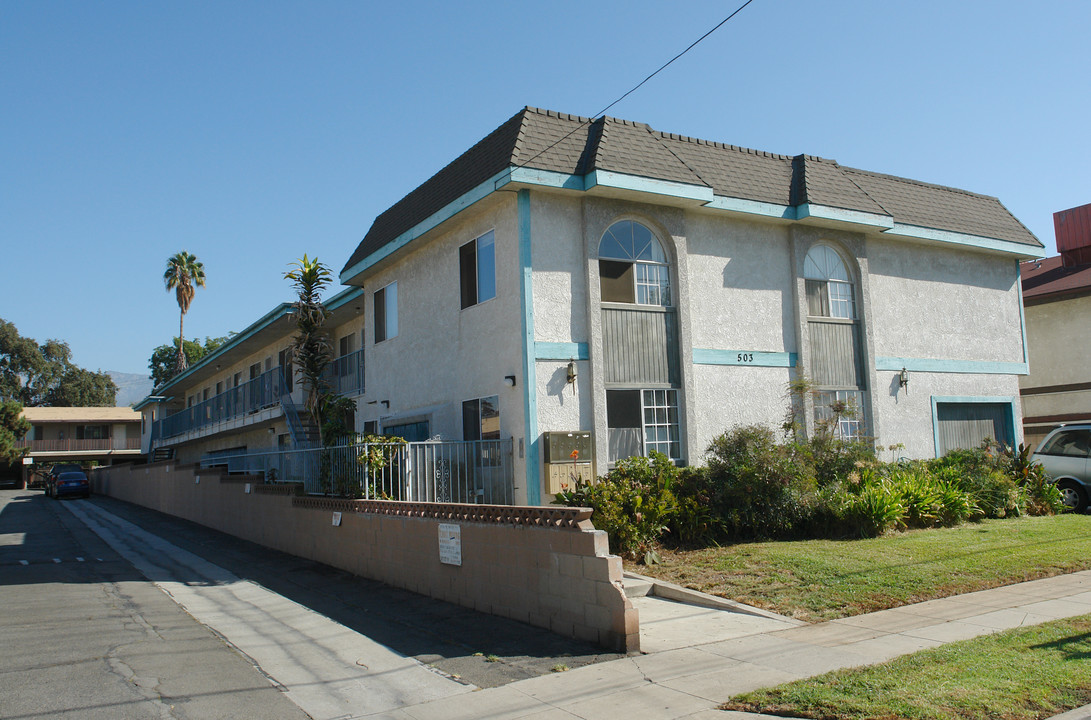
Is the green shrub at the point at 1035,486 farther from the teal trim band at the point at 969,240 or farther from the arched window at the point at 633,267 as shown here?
the arched window at the point at 633,267

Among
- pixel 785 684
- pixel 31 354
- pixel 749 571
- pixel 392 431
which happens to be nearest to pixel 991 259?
pixel 749 571

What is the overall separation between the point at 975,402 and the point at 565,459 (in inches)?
448

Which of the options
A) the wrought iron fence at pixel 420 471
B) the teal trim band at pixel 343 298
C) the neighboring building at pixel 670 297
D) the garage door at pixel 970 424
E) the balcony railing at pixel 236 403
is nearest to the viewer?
the wrought iron fence at pixel 420 471

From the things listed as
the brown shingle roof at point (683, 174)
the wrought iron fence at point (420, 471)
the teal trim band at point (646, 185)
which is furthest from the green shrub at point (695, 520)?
the brown shingle roof at point (683, 174)

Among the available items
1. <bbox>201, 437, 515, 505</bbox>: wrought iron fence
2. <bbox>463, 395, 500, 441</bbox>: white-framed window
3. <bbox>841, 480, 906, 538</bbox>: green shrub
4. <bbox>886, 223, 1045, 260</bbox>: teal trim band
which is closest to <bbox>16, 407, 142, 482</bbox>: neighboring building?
<bbox>201, 437, 515, 505</bbox>: wrought iron fence

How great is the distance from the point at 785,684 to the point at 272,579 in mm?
9329

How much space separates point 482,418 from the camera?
14539mm

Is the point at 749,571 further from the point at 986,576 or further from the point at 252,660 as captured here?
the point at 252,660

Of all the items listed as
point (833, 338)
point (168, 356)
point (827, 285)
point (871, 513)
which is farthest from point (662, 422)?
point (168, 356)

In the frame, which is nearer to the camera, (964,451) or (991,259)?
(964,451)

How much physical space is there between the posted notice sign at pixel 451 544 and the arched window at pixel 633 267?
18.8 ft

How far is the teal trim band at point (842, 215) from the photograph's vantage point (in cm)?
1600

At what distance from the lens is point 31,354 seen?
7925 cm

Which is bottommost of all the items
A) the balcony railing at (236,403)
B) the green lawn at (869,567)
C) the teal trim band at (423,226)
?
the green lawn at (869,567)
